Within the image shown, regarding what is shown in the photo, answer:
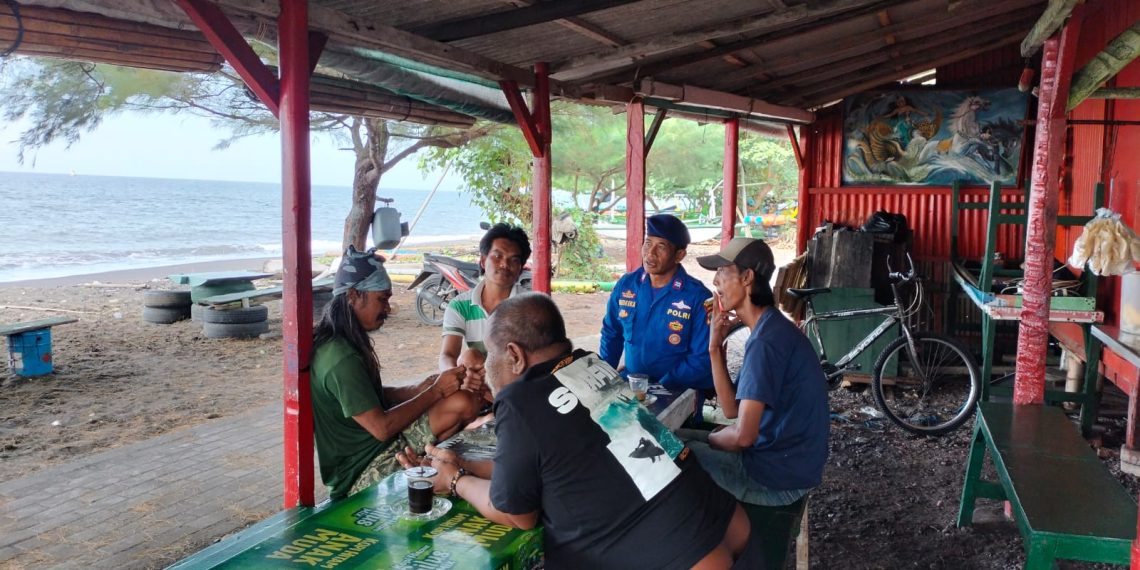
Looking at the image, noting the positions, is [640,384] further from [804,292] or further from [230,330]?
[230,330]

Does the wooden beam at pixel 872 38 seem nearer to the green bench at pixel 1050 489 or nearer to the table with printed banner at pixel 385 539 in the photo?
the green bench at pixel 1050 489

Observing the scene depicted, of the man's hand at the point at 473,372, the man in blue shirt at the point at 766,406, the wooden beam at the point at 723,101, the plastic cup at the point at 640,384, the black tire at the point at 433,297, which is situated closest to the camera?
the man in blue shirt at the point at 766,406

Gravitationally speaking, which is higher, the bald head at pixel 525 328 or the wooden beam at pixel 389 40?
the wooden beam at pixel 389 40

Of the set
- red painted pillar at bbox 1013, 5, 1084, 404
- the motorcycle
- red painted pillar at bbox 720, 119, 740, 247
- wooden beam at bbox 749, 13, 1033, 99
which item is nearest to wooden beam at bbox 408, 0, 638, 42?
red painted pillar at bbox 1013, 5, 1084, 404

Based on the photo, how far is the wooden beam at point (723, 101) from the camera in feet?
23.4

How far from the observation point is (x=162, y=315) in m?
11.5

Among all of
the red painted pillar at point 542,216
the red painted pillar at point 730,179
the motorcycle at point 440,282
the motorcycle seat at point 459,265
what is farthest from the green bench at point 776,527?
the motorcycle seat at point 459,265

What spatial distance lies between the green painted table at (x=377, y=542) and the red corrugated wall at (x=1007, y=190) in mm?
5912

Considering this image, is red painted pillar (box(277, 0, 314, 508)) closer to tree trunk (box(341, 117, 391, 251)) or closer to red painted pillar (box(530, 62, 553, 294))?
red painted pillar (box(530, 62, 553, 294))

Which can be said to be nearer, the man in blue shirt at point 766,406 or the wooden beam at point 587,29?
the man in blue shirt at point 766,406

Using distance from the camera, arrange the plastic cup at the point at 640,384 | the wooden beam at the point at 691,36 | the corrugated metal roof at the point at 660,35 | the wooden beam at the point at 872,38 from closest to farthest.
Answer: the plastic cup at the point at 640,384
the corrugated metal roof at the point at 660,35
the wooden beam at the point at 691,36
the wooden beam at the point at 872,38

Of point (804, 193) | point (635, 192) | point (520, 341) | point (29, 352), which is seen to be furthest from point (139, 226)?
point (520, 341)

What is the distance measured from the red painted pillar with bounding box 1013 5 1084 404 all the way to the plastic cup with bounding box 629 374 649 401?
233 centimetres

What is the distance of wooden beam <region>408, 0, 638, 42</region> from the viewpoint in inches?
175
